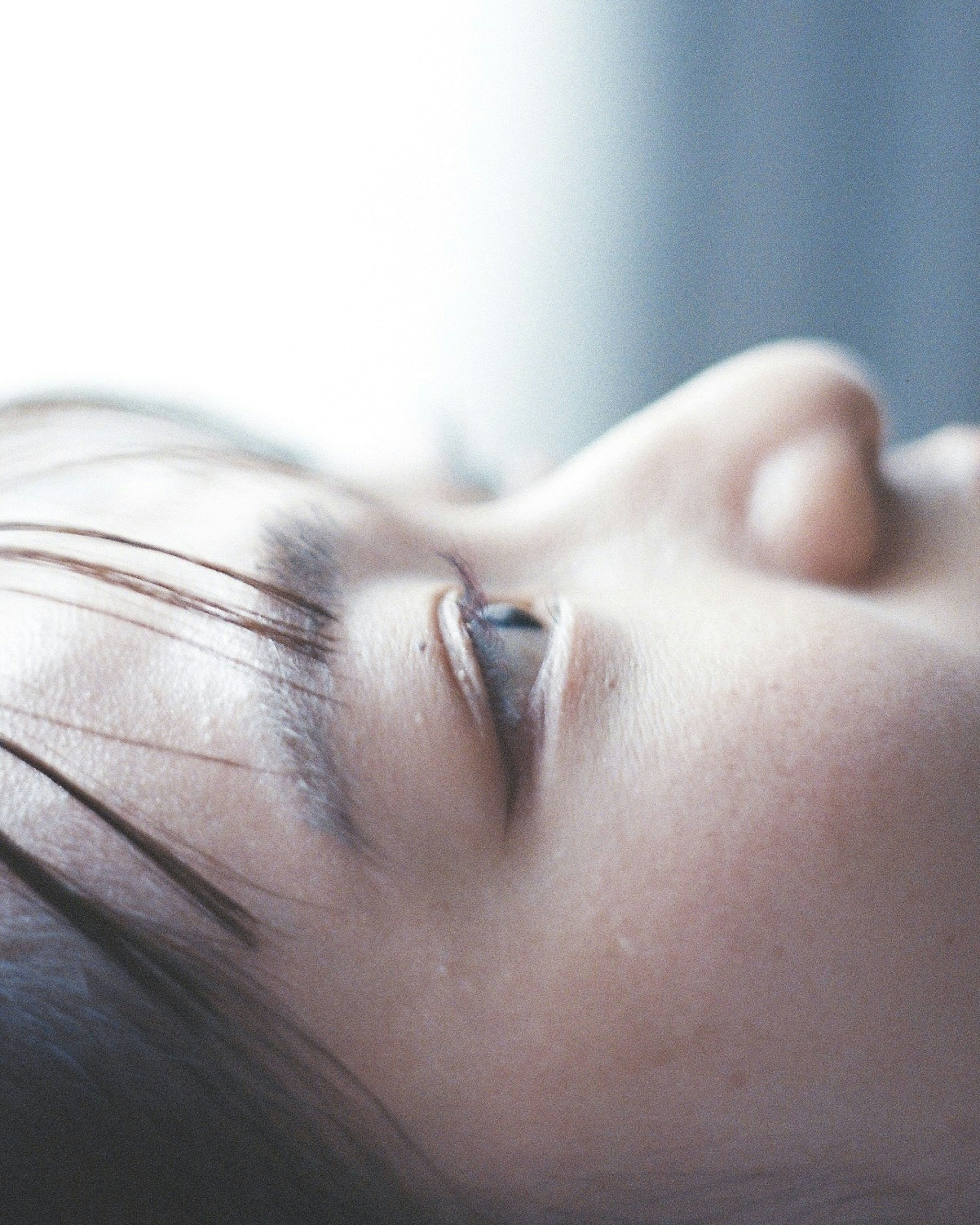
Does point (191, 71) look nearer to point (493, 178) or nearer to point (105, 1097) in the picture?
point (493, 178)

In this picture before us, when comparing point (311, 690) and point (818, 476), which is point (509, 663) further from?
point (818, 476)

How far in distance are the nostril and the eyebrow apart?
275 mm

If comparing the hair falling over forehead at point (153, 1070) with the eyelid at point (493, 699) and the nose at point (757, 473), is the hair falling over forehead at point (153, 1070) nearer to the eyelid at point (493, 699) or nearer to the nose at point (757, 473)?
the eyelid at point (493, 699)

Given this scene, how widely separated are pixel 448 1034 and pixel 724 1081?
13 cm

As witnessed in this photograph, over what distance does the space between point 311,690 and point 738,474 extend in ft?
1.13

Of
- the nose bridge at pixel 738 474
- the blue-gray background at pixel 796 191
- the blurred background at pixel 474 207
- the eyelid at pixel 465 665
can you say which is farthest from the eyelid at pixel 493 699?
the blue-gray background at pixel 796 191

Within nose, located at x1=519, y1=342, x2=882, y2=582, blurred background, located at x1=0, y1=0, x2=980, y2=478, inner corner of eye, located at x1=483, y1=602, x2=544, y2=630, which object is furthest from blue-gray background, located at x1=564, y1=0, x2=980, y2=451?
inner corner of eye, located at x1=483, y1=602, x2=544, y2=630

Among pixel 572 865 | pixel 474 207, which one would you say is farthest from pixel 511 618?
pixel 474 207

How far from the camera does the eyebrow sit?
20.3 inches

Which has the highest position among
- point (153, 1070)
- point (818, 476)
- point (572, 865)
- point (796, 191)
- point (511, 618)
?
point (796, 191)

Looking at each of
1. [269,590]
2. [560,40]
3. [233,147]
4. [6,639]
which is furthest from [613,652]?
[560,40]

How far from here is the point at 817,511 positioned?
2.24 feet

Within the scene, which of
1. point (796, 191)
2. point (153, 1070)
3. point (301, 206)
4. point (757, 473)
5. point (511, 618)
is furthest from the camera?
point (796, 191)

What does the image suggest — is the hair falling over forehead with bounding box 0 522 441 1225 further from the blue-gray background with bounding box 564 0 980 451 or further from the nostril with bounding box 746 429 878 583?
the blue-gray background with bounding box 564 0 980 451
